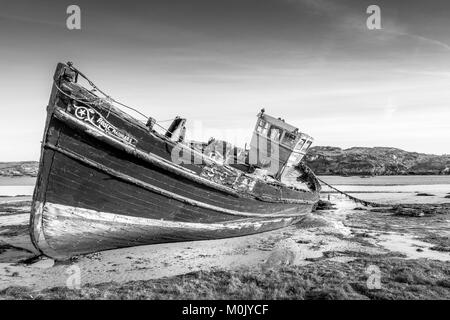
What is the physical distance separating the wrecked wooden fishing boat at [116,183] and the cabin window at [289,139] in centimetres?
438

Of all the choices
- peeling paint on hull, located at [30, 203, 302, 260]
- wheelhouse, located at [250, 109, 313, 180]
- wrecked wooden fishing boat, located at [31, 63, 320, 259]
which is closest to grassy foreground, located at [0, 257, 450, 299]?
peeling paint on hull, located at [30, 203, 302, 260]

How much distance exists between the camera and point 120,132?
7.32m

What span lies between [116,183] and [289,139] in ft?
27.8

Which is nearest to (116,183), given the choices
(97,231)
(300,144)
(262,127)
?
(97,231)

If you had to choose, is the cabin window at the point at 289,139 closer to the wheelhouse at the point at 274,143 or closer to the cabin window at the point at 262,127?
the wheelhouse at the point at 274,143

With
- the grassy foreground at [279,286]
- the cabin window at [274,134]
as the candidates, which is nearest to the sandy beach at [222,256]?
the grassy foreground at [279,286]

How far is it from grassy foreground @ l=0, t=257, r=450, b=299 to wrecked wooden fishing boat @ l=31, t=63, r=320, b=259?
67.2 inches

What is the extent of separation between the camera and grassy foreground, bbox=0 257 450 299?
18.1 feet

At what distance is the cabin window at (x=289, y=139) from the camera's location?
13567mm

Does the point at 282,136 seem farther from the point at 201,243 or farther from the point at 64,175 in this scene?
the point at 64,175

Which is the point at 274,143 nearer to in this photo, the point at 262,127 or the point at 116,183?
the point at 262,127

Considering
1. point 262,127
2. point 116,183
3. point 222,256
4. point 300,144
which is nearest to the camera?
point 116,183

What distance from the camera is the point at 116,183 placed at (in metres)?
7.44
